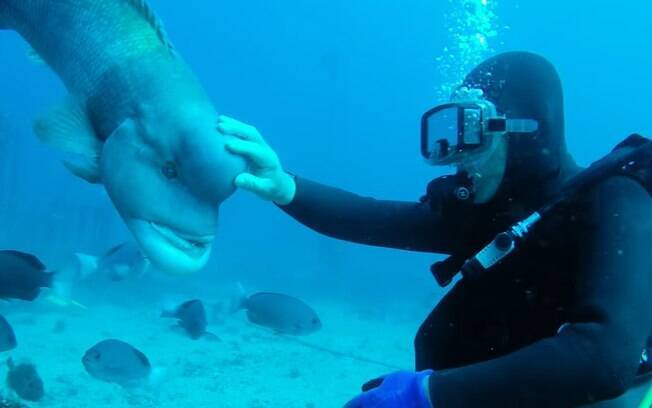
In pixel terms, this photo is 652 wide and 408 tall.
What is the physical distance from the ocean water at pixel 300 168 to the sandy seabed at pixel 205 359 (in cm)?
5

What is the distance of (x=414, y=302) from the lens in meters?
25.0

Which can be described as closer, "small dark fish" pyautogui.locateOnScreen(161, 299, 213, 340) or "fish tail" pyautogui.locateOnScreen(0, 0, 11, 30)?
"fish tail" pyautogui.locateOnScreen(0, 0, 11, 30)

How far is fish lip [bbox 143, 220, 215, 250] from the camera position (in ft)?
5.48

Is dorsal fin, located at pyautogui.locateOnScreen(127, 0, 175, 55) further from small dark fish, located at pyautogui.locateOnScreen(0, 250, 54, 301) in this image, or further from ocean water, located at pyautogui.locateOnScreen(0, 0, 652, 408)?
small dark fish, located at pyautogui.locateOnScreen(0, 250, 54, 301)

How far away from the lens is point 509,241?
7.04 ft

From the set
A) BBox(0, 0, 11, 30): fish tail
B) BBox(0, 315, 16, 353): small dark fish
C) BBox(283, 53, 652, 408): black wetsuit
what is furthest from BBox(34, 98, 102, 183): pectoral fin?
BBox(0, 315, 16, 353): small dark fish

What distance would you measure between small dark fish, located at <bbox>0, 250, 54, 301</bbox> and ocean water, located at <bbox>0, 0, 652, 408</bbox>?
6.54ft

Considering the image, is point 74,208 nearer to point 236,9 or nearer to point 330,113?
point 236,9

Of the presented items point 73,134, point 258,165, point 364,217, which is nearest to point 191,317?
point 364,217

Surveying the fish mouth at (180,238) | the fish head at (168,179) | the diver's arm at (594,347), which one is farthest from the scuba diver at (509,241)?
the fish mouth at (180,238)

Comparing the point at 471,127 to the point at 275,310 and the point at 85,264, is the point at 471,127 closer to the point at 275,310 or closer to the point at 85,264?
the point at 275,310

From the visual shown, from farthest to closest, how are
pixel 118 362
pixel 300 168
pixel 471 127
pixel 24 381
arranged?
pixel 300 168 < pixel 24 381 < pixel 118 362 < pixel 471 127

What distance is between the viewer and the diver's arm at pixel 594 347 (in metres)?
1.65

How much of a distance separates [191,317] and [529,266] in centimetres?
473
